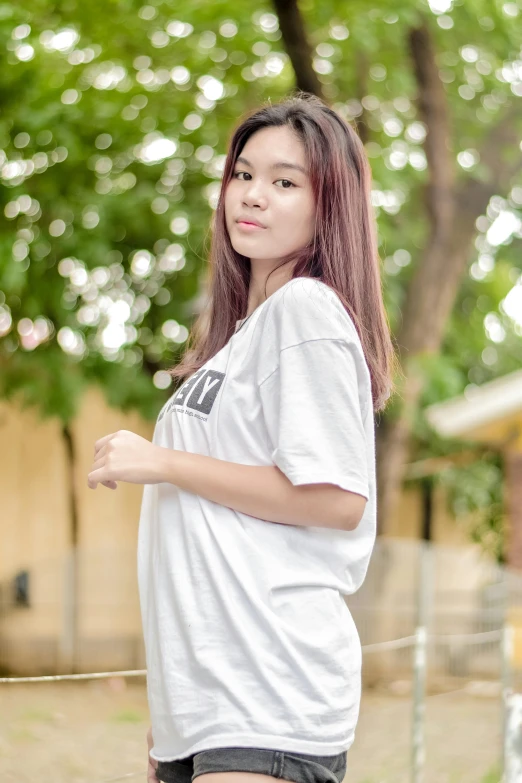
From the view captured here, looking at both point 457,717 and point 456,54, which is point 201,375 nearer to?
point 457,717

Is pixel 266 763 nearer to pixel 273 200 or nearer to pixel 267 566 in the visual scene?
pixel 267 566

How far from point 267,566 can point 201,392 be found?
0.84ft

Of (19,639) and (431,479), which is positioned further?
(431,479)

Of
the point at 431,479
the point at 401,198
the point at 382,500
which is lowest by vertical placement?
the point at 431,479

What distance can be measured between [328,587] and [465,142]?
30.6 ft

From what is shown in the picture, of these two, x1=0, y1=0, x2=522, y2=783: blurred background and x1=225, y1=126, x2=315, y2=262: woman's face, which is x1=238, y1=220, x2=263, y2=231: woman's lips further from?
x1=0, y1=0, x2=522, y2=783: blurred background

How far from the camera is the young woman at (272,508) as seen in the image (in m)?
1.37

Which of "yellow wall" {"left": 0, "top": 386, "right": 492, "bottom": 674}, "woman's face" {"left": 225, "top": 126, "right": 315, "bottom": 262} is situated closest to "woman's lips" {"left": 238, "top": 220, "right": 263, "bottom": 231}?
"woman's face" {"left": 225, "top": 126, "right": 315, "bottom": 262}

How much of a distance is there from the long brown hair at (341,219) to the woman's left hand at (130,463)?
0.34 metres

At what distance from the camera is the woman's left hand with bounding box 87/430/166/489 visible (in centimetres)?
141

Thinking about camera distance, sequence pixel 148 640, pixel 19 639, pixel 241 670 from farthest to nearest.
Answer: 1. pixel 19 639
2. pixel 148 640
3. pixel 241 670

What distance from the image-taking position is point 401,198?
10.2 meters

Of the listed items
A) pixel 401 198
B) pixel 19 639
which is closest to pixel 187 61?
pixel 401 198


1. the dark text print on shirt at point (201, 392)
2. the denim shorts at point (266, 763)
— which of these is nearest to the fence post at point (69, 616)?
the dark text print on shirt at point (201, 392)
